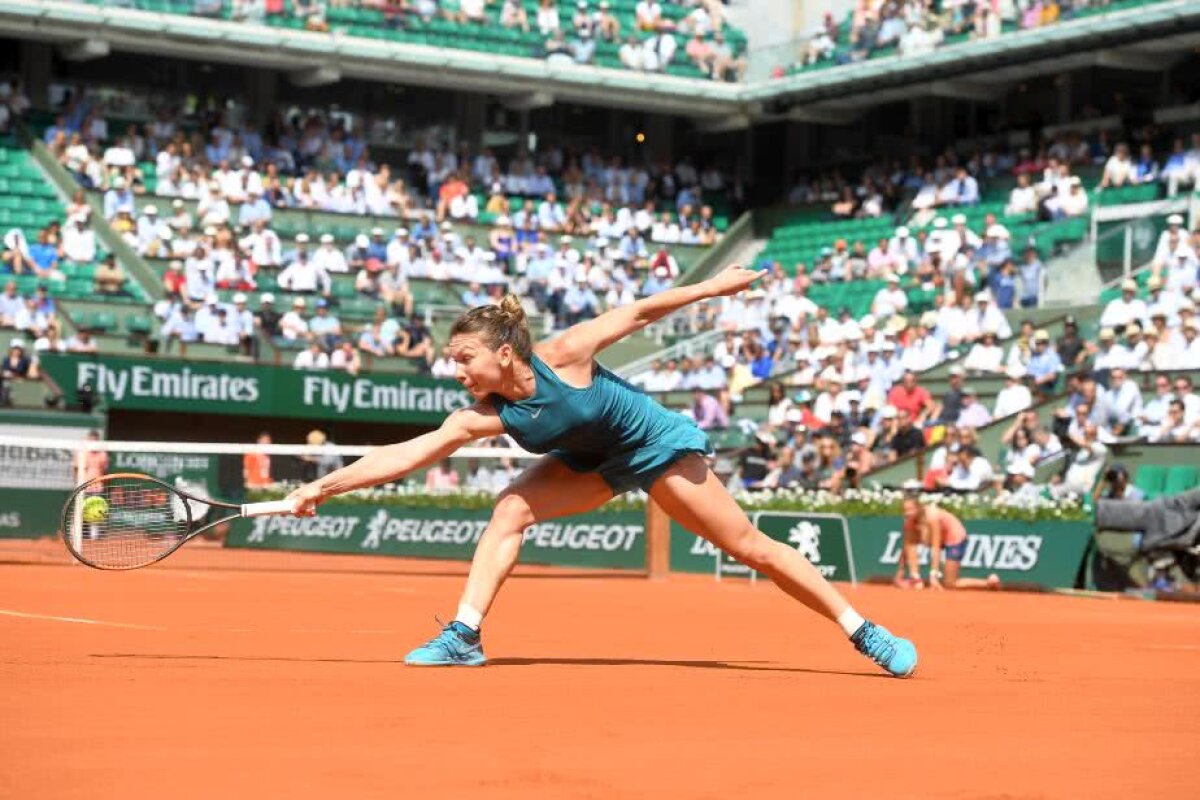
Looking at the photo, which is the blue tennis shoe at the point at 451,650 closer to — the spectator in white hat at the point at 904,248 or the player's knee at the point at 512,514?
the player's knee at the point at 512,514

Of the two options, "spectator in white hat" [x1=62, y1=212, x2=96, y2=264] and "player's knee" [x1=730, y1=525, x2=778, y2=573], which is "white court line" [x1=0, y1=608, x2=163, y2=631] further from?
"spectator in white hat" [x1=62, y1=212, x2=96, y2=264]

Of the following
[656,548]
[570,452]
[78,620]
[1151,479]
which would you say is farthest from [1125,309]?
[570,452]

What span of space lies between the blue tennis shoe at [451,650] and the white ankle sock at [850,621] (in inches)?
65.1

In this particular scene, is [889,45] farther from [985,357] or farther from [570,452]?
[570,452]

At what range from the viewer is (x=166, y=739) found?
627 cm

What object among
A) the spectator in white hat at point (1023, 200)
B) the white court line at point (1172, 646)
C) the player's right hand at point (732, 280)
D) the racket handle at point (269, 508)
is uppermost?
the spectator in white hat at point (1023, 200)

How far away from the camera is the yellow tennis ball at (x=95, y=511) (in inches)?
393

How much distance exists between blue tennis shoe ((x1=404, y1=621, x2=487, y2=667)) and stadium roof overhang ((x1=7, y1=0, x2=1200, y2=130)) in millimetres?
25350

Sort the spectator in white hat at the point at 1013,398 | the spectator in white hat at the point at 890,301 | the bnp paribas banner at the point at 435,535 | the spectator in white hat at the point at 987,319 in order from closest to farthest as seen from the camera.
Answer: the bnp paribas banner at the point at 435,535, the spectator in white hat at the point at 1013,398, the spectator in white hat at the point at 987,319, the spectator in white hat at the point at 890,301

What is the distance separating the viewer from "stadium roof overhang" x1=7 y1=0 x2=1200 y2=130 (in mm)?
34062

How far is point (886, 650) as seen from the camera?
362 inches

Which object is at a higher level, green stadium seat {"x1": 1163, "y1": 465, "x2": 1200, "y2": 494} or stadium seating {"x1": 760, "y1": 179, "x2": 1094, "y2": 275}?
stadium seating {"x1": 760, "y1": 179, "x2": 1094, "y2": 275}

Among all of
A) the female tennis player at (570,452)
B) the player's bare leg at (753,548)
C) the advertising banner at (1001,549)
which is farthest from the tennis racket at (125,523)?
the advertising banner at (1001,549)

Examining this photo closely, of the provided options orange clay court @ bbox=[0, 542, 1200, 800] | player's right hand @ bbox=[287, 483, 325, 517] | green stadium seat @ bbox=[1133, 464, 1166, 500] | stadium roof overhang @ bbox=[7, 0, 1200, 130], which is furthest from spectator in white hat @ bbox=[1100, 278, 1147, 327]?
player's right hand @ bbox=[287, 483, 325, 517]
